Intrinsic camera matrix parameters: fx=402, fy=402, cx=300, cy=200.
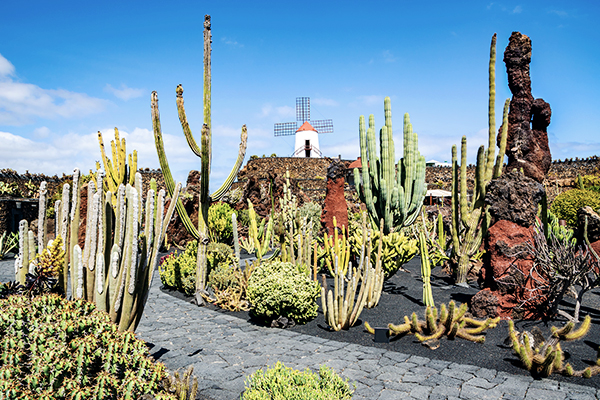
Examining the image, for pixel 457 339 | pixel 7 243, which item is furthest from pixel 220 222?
pixel 457 339

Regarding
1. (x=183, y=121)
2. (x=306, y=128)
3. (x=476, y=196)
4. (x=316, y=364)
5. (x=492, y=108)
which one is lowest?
(x=316, y=364)

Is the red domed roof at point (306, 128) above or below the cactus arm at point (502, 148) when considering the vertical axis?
above

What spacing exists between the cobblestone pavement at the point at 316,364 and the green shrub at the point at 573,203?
11.3 meters

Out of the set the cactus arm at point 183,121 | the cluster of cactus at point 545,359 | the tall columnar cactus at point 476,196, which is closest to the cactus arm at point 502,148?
the tall columnar cactus at point 476,196

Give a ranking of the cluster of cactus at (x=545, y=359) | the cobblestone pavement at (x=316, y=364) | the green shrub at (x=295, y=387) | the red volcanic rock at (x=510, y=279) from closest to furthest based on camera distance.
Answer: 1. the green shrub at (x=295, y=387)
2. the cobblestone pavement at (x=316, y=364)
3. the cluster of cactus at (x=545, y=359)
4. the red volcanic rock at (x=510, y=279)

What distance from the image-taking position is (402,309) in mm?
6191

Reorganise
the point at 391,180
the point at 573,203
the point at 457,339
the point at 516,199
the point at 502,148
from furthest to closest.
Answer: the point at 573,203, the point at 502,148, the point at 391,180, the point at 516,199, the point at 457,339

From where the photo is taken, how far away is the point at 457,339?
15.9ft

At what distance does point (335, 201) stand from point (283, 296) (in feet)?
16.9

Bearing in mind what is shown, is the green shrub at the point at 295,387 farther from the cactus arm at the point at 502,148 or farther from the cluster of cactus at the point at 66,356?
the cactus arm at the point at 502,148

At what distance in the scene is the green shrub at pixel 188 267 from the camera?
25.2 ft

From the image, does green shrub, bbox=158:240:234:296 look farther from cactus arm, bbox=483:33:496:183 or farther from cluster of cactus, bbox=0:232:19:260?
cluster of cactus, bbox=0:232:19:260

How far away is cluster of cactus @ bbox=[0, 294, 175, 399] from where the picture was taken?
2.59m

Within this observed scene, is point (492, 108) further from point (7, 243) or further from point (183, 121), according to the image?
point (7, 243)
